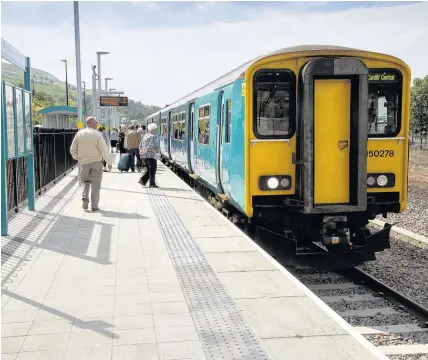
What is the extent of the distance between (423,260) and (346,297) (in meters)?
2.62

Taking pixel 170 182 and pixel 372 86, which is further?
pixel 170 182

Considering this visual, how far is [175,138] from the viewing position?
66.4 ft

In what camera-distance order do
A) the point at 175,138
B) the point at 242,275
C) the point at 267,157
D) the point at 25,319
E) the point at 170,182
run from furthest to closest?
the point at 175,138, the point at 170,182, the point at 267,157, the point at 242,275, the point at 25,319

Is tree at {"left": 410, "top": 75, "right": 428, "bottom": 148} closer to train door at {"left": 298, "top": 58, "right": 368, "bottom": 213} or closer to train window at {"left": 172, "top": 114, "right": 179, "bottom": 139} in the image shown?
train window at {"left": 172, "top": 114, "right": 179, "bottom": 139}

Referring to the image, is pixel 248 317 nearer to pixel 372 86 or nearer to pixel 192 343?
pixel 192 343

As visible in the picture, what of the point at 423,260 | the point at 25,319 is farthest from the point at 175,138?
the point at 25,319

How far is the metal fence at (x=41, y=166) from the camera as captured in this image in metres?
11.0

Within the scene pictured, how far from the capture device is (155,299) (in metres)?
5.61

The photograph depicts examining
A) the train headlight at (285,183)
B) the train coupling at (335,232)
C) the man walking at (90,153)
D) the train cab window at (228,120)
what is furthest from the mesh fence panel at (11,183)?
the train coupling at (335,232)

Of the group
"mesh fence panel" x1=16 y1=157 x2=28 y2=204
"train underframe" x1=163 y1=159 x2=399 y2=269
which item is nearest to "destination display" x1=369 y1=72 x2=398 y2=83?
"train underframe" x1=163 y1=159 x2=399 y2=269

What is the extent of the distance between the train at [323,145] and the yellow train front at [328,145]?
0.01 m

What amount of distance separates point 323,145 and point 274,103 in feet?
2.94

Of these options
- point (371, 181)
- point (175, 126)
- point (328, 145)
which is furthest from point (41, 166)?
point (371, 181)

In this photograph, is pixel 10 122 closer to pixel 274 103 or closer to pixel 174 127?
pixel 274 103
